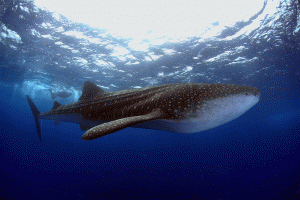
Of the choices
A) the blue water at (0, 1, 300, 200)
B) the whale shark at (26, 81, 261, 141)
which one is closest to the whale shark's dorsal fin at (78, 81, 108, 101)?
the whale shark at (26, 81, 261, 141)

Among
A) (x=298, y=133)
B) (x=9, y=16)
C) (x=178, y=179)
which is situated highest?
(x=9, y=16)

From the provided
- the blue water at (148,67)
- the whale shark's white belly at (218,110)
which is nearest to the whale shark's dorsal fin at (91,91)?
the whale shark's white belly at (218,110)

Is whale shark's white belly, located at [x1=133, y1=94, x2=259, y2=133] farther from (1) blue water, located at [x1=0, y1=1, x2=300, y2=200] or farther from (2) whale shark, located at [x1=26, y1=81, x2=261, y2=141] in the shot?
(1) blue water, located at [x1=0, y1=1, x2=300, y2=200]

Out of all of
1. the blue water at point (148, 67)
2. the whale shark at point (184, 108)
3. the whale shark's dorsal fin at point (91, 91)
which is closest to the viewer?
the whale shark at point (184, 108)

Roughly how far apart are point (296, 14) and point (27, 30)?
20.3 m

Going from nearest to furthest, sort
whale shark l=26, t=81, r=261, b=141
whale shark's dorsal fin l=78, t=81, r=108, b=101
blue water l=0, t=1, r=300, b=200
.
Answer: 1. whale shark l=26, t=81, r=261, b=141
2. whale shark's dorsal fin l=78, t=81, r=108, b=101
3. blue water l=0, t=1, r=300, b=200

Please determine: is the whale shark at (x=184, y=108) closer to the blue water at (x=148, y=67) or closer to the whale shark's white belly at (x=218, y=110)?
the whale shark's white belly at (x=218, y=110)

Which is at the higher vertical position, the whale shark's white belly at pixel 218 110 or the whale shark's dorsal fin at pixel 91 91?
the whale shark's dorsal fin at pixel 91 91

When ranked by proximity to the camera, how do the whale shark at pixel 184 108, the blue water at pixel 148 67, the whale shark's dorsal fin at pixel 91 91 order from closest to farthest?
the whale shark at pixel 184 108
the whale shark's dorsal fin at pixel 91 91
the blue water at pixel 148 67

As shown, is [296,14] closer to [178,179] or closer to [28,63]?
[178,179]

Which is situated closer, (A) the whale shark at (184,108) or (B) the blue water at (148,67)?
(A) the whale shark at (184,108)

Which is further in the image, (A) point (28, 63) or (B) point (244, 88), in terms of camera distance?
(A) point (28, 63)

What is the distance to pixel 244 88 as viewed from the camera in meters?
2.02

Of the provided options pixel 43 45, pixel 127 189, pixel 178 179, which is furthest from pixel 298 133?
pixel 43 45
